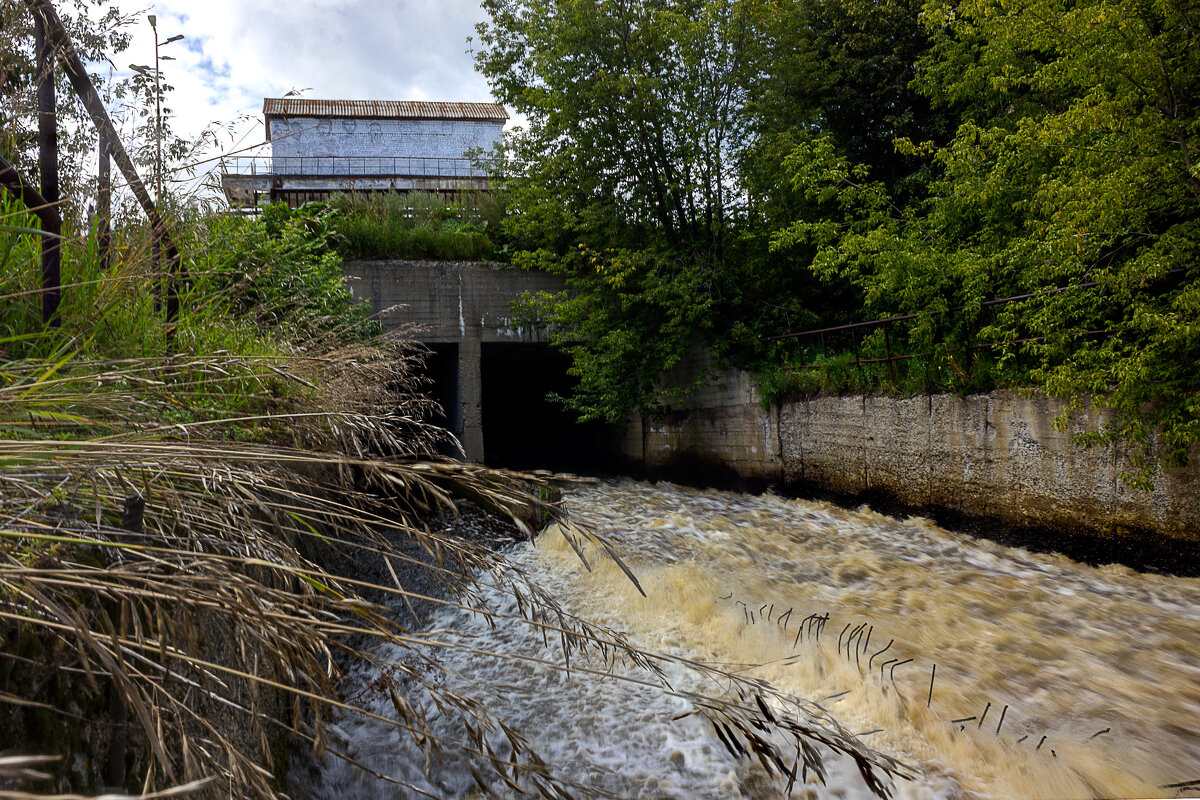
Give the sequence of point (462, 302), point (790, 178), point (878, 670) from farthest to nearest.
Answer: point (462, 302) → point (790, 178) → point (878, 670)

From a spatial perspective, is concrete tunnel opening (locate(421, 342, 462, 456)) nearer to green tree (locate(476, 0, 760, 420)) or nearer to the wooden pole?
green tree (locate(476, 0, 760, 420))

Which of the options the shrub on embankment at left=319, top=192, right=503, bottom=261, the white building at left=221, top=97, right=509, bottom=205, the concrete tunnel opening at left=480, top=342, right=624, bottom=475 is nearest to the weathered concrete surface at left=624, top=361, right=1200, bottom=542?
the concrete tunnel opening at left=480, top=342, right=624, bottom=475

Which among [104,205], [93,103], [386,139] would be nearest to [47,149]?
[104,205]

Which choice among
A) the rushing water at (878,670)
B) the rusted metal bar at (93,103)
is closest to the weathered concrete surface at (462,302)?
the rushing water at (878,670)

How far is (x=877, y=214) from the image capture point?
8.98 meters

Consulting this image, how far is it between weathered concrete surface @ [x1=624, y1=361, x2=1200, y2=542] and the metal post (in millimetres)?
7899

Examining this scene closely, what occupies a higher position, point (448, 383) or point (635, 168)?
point (635, 168)

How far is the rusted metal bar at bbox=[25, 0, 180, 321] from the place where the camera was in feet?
8.47

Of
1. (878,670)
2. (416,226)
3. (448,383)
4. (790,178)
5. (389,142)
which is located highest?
(389,142)

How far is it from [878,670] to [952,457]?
186 inches

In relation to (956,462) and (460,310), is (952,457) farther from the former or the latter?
(460,310)

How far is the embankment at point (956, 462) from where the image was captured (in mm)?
6195

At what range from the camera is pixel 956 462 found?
8031 mm

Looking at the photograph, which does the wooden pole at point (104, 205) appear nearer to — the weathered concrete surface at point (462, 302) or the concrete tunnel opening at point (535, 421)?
the weathered concrete surface at point (462, 302)
